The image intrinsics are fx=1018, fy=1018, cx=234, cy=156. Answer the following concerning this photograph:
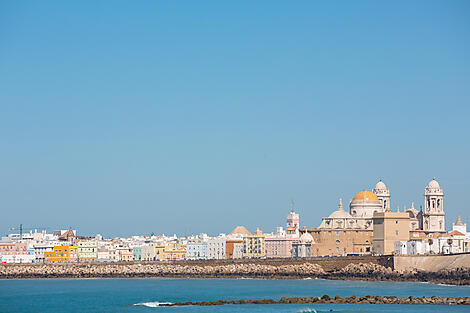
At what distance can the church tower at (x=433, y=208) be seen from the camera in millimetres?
113625

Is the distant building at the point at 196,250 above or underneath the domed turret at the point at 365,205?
underneath

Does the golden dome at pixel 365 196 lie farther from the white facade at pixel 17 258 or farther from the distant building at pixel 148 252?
the white facade at pixel 17 258

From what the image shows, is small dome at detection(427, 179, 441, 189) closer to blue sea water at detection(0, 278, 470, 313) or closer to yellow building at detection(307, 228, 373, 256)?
yellow building at detection(307, 228, 373, 256)

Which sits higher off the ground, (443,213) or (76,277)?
(443,213)

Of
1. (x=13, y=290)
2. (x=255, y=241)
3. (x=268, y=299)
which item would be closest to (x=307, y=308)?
(x=268, y=299)

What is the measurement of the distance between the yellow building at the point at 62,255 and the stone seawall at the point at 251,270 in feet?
43.9

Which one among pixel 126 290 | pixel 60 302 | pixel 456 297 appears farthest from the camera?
pixel 126 290

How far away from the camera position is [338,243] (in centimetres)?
11238

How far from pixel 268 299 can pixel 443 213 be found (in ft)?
176

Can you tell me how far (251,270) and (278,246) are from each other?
33.3m

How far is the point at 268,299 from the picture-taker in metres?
65.1

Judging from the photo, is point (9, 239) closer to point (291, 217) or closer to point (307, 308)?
point (291, 217)

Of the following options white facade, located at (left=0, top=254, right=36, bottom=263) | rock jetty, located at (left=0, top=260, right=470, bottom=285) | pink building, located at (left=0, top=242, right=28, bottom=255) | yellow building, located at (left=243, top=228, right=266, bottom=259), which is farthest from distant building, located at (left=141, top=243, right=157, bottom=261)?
rock jetty, located at (left=0, top=260, right=470, bottom=285)

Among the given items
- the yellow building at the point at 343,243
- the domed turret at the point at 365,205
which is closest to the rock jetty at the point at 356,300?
the yellow building at the point at 343,243
